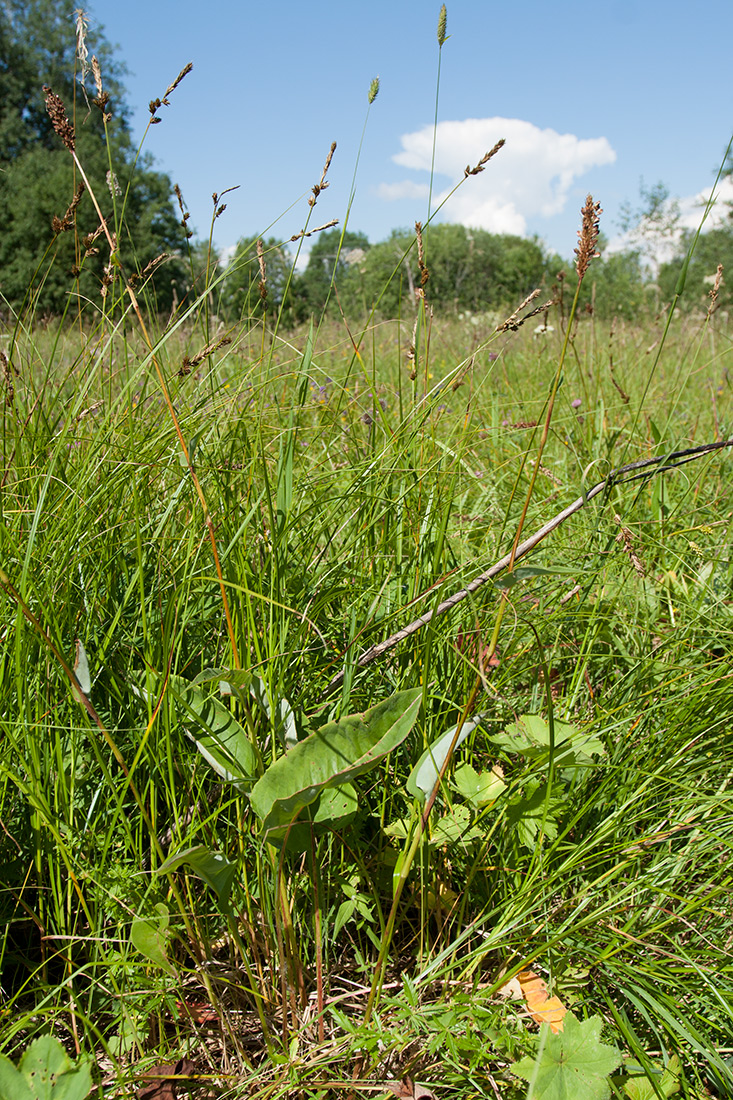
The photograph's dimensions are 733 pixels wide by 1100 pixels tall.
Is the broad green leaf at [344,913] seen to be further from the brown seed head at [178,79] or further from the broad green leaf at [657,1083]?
the brown seed head at [178,79]

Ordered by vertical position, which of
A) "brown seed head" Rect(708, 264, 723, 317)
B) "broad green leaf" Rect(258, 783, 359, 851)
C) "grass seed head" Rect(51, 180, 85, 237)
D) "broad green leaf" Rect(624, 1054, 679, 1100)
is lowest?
"broad green leaf" Rect(624, 1054, 679, 1100)

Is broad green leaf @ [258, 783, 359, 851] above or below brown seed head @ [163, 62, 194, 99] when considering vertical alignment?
below

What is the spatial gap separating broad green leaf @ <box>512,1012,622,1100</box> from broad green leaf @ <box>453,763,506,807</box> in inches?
11.3

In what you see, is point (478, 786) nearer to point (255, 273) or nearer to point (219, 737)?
point (219, 737)

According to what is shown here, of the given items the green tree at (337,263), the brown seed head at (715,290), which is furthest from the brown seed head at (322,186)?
the brown seed head at (715,290)

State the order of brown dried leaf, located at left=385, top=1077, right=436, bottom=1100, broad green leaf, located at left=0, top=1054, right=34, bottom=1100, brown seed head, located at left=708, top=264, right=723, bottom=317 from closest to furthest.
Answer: broad green leaf, located at left=0, top=1054, right=34, bottom=1100, brown dried leaf, located at left=385, top=1077, right=436, bottom=1100, brown seed head, located at left=708, top=264, right=723, bottom=317

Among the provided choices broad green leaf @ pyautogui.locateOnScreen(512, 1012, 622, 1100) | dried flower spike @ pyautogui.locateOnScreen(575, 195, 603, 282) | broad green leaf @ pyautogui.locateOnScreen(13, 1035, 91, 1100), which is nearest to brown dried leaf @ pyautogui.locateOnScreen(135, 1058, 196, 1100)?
broad green leaf @ pyautogui.locateOnScreen(13, 1035, 91, 1100)

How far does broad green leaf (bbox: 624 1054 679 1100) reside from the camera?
0.77 meters

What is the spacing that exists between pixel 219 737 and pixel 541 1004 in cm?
53

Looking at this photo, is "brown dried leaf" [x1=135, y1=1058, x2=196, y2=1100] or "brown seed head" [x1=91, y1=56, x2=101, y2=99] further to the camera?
"brown seed head" [x1=91, y1=56, x2=101, y2=99]

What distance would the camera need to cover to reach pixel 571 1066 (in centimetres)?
72

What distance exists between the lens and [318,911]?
0.84 m

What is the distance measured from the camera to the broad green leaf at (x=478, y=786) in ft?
3.23

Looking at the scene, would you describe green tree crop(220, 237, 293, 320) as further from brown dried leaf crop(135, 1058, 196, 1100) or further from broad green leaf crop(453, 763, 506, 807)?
brown dried leaf crop(135, 1058, 196, 1100)
